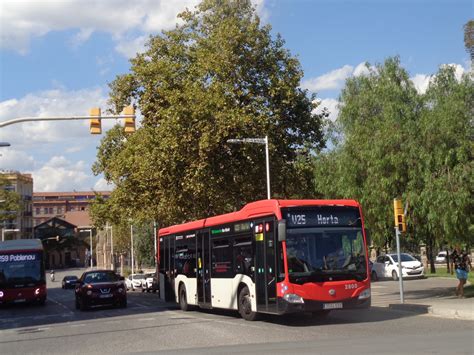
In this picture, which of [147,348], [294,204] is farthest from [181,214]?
[147,348]

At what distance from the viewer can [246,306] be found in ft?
61.6

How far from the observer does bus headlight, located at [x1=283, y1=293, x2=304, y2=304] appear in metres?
16.3

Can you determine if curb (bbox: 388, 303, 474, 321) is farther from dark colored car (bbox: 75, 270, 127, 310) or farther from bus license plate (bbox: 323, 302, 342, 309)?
dark colored car (bbox: 75, 270, 127, 310)

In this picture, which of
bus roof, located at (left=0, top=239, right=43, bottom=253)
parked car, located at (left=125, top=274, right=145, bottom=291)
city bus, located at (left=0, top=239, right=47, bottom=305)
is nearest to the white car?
city bus, located at (left=0, top=239, right=47, bottom=305)

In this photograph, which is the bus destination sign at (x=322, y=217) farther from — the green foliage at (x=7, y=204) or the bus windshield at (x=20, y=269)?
the green foliage at (x=7, y=204)

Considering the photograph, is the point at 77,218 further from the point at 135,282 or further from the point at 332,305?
the point at 332,305

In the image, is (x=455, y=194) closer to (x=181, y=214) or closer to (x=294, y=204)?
(x=294, y=204)

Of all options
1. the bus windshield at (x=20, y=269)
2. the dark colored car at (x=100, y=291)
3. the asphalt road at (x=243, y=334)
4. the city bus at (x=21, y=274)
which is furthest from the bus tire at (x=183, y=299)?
the bus windshield at (x=20, y=269)

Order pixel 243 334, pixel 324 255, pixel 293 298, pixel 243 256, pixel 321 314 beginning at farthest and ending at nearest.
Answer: pixel 321 314 < pixel 243 256 < pixel 324 255 < pixel 293 298 < pixel 243 334

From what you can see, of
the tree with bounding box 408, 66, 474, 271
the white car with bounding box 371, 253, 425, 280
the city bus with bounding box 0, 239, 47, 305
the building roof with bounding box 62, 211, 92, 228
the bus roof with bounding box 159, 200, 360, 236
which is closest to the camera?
the bus roof with bounding box 159, 200, 360, 236

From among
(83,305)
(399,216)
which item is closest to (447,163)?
(399,216)

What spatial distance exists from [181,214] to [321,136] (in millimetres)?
8257

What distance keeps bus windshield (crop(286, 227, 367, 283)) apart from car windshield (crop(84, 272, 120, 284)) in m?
13.4

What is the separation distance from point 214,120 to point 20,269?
12496mm
